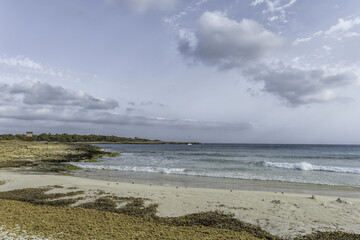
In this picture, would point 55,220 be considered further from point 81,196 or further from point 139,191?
point 139,191

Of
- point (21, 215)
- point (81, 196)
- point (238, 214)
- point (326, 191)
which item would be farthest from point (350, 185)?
point (21, 215)

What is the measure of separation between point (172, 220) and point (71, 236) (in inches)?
108

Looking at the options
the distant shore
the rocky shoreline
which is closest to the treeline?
the rocky shoreline

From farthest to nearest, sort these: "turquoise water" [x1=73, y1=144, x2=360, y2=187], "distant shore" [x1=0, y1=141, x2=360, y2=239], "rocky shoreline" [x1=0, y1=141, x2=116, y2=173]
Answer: "rocky shoreline" [x1=0, y1=141, x2=116, y2=173] → "turquoise water" [x1=73, y1=144, x2=360, y2=187] → "distant shore" [x1=0, y1=141, x2=360, y2=239]

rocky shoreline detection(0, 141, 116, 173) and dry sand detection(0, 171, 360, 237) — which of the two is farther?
rocky shoreline detection(0, 141, 116, 173)

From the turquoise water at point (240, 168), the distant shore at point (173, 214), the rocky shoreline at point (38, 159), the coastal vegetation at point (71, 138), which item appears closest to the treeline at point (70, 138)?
the coastal vegetation at point (71, 138)

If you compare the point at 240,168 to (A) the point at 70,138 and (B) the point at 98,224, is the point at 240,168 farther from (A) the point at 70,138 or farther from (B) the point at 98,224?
(A) the point at 70,138

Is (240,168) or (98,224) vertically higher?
(98,224)

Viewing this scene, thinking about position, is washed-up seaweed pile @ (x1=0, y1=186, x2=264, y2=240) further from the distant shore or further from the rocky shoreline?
the rocky shoreline

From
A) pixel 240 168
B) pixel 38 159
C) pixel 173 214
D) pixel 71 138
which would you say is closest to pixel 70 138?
pixel 71 138

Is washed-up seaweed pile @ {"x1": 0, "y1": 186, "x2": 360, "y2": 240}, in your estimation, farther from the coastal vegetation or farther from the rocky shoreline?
the coastal vegetation

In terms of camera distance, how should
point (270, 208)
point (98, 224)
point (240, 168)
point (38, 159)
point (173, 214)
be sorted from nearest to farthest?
point (98, 224)
point (173, 214)
point (270, 208)
point (240, 168)
point (38, 159)

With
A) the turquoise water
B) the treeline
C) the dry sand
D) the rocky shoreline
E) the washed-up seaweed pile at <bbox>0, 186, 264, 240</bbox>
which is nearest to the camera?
the washed-up seaweed pile at <bbox>0, 186, 264, 240</bbox>

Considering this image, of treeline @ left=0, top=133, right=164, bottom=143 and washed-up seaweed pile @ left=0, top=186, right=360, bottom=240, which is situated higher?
washed-up seaweed pile @ left=0, top=186, right=360, bottom=240
